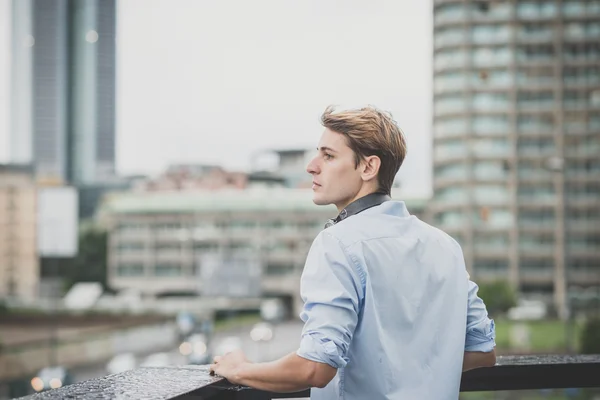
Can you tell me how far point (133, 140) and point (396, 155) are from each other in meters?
119

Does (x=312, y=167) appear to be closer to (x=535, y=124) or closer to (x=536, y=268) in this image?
(x=536, y=268)

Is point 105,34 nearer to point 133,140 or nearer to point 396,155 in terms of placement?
point 133,140

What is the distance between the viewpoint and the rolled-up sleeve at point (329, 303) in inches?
49.8

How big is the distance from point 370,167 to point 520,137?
2894 inches

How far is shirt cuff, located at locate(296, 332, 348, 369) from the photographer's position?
4.12 ft

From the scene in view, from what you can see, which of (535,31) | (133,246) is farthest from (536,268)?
(133,246)

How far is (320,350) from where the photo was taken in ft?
4.13

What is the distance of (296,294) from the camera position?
71938 millimetres

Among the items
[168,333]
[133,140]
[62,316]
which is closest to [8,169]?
[62,316]

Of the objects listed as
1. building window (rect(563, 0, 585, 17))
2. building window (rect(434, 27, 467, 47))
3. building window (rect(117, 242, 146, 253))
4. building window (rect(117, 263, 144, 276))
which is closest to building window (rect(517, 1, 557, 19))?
building window (rect(563, 0, 585, 17))

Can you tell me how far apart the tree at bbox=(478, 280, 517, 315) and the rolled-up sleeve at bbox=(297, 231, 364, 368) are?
6331cm

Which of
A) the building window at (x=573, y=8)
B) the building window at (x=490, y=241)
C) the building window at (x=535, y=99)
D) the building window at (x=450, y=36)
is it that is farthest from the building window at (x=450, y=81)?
the building window at (x=490, y=241)

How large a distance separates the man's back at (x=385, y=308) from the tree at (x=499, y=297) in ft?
207

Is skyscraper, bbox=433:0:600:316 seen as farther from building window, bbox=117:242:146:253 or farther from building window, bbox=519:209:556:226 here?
building window, bbox=117:242:146:253
